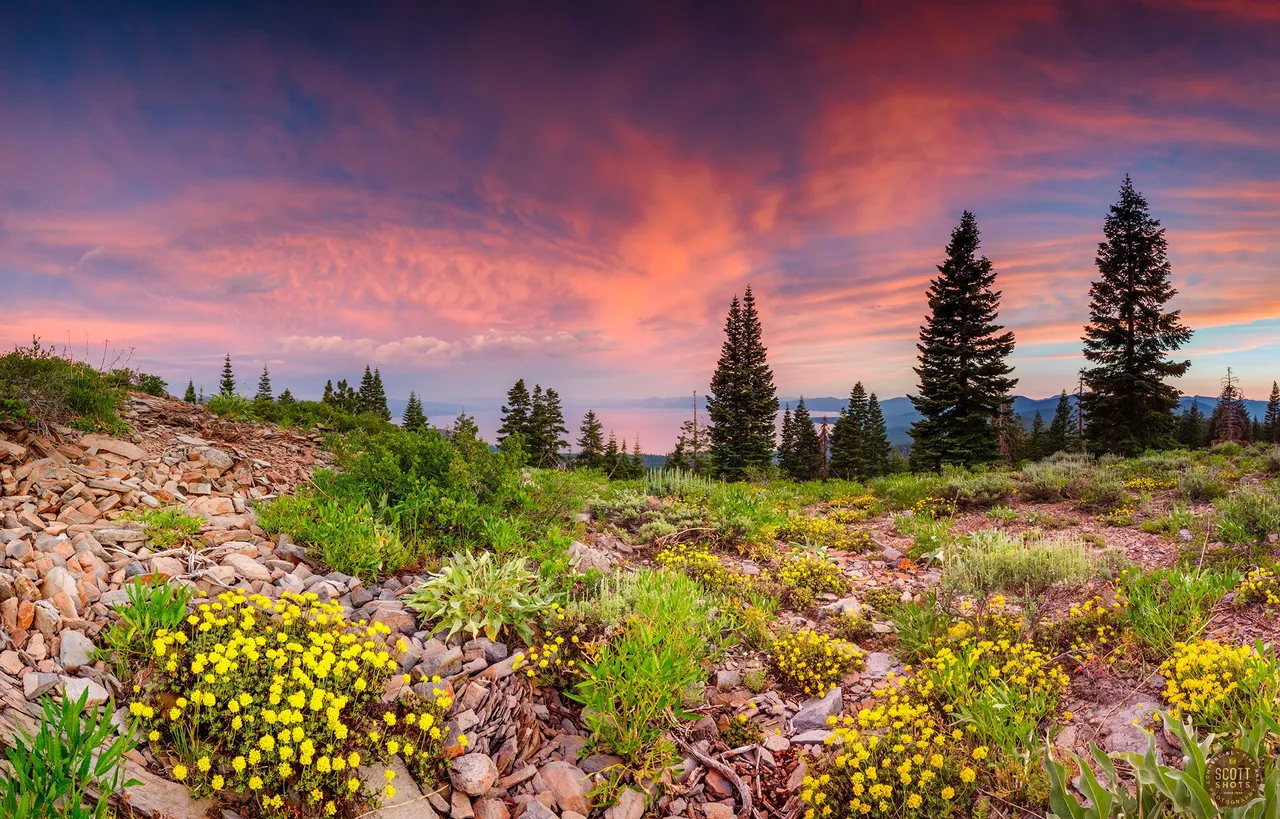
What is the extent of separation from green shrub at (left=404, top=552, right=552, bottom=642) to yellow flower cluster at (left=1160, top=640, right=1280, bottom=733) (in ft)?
13.5

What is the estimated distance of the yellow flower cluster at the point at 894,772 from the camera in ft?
10.5

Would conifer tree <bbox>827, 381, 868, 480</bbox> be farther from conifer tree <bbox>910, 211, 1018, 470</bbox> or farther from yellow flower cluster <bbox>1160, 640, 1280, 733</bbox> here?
yellow flower cluster <bbox>1160, 640, 1280, 733</bbox>

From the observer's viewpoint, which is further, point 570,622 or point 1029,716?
point 570,622

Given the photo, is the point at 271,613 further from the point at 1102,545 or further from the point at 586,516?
the point at 1102,545

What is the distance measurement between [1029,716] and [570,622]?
10.6 ft

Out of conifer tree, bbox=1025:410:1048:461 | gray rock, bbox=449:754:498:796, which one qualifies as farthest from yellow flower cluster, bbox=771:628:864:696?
conifer tree, bbox=1025:410:1048:461

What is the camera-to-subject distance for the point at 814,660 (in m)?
5.08

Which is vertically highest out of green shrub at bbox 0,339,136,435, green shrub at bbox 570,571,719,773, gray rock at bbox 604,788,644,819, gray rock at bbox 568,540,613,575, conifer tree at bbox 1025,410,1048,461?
conifer tree at bbox 1025,410,1048,461

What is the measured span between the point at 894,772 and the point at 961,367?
87.6ft

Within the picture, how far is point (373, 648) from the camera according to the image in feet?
12.4

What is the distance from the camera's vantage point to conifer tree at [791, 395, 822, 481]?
64938mm

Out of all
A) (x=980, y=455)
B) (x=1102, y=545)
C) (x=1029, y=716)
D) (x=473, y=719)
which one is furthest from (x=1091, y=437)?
(x=473, y=719)

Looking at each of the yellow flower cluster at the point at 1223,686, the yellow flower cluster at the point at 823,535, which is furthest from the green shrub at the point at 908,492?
the yellow flower cluster at the point at 1223,686

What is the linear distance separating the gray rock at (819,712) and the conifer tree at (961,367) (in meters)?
23.9
